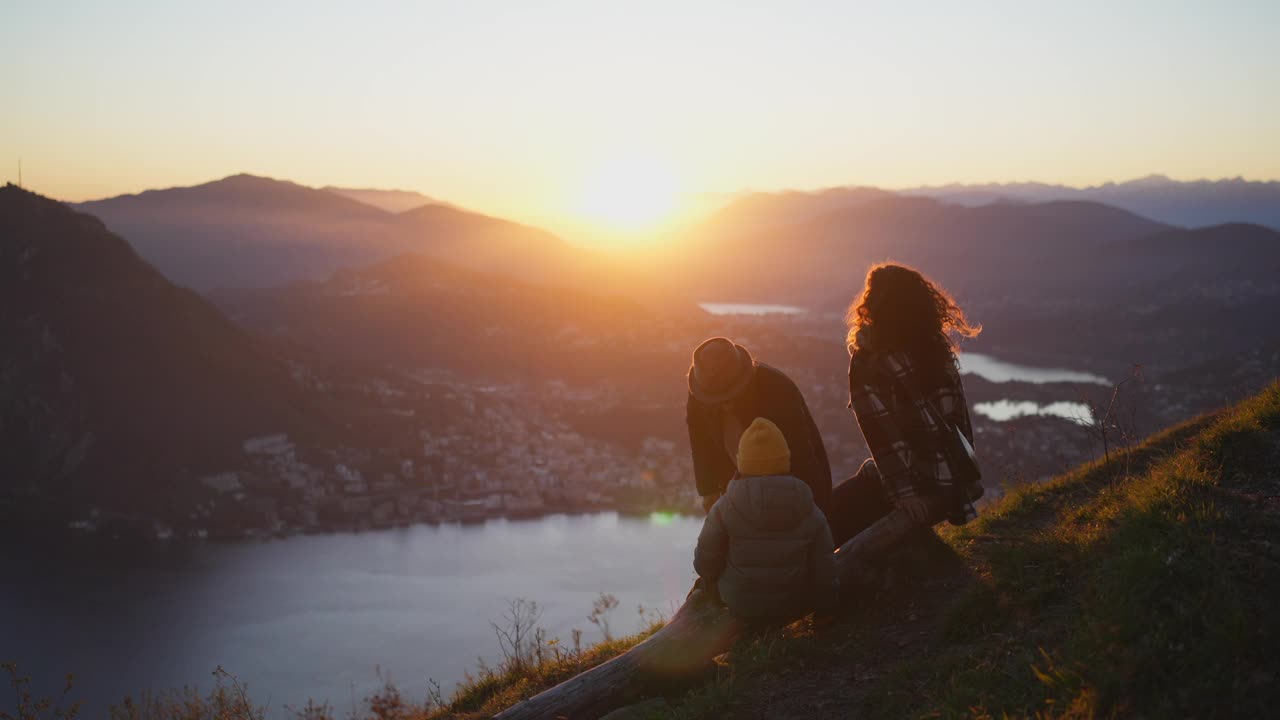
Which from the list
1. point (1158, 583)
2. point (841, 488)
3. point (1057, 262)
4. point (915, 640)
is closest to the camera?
point (1158, 583)

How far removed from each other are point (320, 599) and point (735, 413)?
26975 mm

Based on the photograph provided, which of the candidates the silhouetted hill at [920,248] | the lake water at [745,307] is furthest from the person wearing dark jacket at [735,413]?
Result: the silhouetted hill at [920,248]

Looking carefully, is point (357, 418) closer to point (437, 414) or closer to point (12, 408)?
point (437, 414)

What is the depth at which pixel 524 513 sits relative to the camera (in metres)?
37.0

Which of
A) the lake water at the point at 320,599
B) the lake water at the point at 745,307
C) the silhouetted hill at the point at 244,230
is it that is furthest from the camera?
the lake water at the point at 745,307

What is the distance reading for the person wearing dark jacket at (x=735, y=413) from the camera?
4262mm

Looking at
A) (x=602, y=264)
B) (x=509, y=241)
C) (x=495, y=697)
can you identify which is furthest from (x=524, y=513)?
(x=509, y=241)

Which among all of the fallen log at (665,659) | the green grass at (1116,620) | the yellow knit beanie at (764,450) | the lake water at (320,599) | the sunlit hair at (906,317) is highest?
the sunlit hair at (906,317)

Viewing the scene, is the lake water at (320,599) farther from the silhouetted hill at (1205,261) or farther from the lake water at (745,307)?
the silhouetted hill at (1205,261)

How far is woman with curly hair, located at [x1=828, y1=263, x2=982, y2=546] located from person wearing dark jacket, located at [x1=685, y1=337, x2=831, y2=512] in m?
0.34

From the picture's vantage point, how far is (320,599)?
90.5 feet

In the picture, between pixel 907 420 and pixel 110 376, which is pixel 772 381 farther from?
pixel 110 376

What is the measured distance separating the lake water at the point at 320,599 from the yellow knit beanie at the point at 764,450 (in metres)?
15.6

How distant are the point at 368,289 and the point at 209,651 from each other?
6562cm
